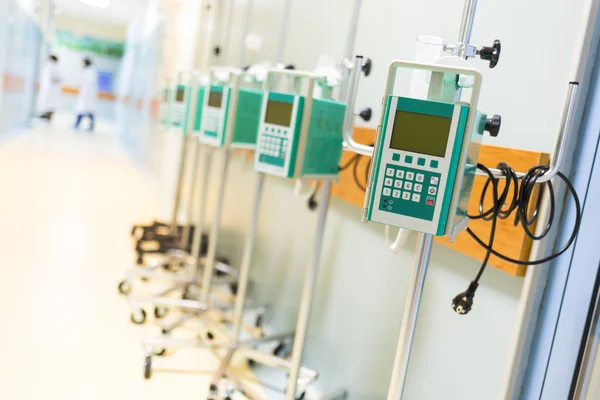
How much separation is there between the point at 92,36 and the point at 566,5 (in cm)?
1659

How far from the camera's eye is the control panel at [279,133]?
1.43 m

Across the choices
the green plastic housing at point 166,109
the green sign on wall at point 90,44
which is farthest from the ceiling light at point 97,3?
the green plastic housing at point 166,109

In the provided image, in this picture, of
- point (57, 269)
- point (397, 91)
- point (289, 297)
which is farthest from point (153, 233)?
point (397, 91)

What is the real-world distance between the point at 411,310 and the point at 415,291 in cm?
4

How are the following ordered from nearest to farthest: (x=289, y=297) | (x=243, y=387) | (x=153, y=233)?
(x=243, y=387) < (x=289, y=297) < (x=153, y=233)

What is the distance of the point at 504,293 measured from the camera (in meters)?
1.23

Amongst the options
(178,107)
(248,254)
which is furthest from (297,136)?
(178,107)

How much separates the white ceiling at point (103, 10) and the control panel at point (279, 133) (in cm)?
905

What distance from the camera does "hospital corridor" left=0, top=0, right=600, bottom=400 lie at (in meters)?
0.97

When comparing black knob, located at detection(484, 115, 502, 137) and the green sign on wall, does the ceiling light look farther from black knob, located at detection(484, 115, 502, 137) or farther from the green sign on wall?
black knob, located at detection(484, 115, 502, 137)

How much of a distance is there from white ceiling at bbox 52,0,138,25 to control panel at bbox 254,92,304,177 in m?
9.05

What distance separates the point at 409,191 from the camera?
860mm

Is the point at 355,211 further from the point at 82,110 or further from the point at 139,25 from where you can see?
the point at 82,110

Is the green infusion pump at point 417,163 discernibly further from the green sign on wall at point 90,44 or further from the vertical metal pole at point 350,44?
the green sign on wall at point 90,44
